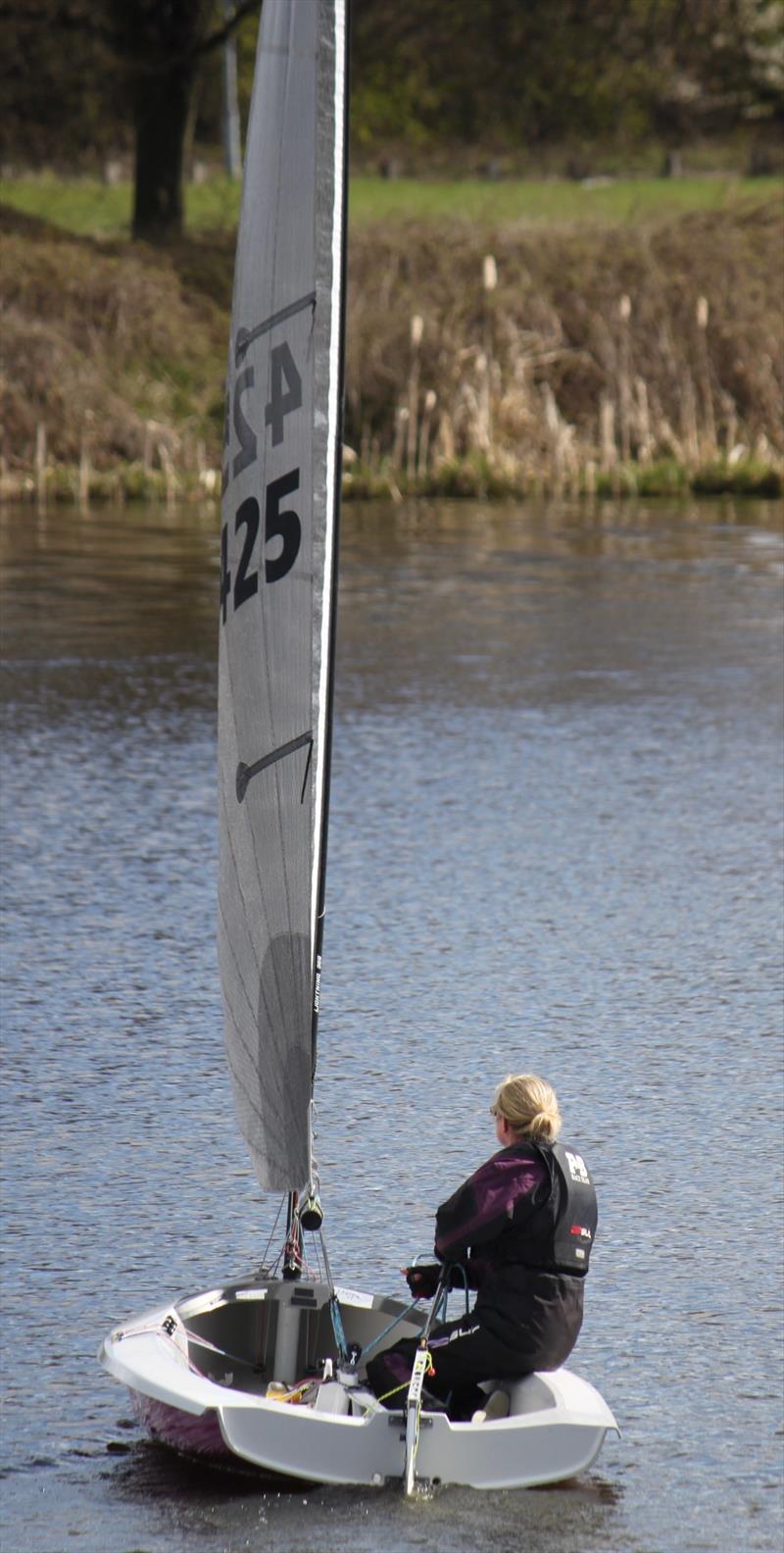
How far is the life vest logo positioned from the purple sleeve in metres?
0.05

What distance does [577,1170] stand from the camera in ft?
15.4

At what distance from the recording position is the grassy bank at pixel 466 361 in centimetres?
2553

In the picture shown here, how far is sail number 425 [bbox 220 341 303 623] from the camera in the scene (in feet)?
17.4

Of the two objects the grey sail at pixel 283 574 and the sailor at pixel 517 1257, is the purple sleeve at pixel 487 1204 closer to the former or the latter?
the sailor at pixel 517 1257

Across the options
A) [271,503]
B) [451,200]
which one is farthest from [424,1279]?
[451,200]

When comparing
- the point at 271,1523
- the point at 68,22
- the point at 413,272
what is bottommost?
the point at 271,1523

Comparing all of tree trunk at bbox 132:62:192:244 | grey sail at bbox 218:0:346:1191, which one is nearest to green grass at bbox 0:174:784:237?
tree trunk at bbox 132:62:192:244

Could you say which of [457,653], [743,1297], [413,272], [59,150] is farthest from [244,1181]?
[59,150]

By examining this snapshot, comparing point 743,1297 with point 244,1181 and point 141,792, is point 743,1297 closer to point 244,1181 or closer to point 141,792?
point 244,1181

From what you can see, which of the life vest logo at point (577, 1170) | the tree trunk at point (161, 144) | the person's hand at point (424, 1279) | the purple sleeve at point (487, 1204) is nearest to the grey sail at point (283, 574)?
the person's hand at point (424, 1279)

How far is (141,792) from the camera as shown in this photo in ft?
37.2

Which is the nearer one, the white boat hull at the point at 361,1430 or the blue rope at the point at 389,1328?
the white boat hull at the point at 361,1430

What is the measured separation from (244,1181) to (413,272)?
79.0 feet

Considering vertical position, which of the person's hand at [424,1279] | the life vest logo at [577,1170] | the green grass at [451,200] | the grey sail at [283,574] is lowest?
the person's hand at [424,1279]
